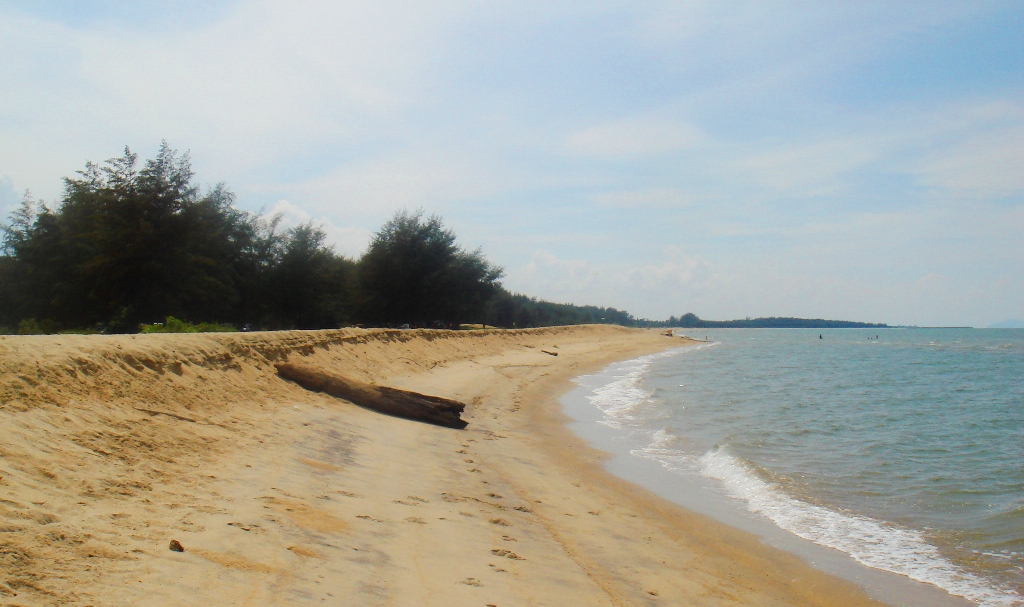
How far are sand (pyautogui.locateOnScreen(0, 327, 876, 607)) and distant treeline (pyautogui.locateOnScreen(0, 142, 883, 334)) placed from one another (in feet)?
27.9

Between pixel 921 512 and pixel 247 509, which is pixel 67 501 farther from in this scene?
pixel 921 512

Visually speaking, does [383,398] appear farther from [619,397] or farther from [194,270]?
[194,270]

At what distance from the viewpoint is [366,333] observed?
757 inches

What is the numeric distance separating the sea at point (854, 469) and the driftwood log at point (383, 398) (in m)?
3.22

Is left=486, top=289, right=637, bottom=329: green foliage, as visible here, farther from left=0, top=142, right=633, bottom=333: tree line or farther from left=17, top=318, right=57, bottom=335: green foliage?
left=17, top=318, right=57, bottom=335: green foliage

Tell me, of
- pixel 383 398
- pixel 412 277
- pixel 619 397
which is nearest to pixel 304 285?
pixel 412 277

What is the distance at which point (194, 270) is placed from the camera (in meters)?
25.5

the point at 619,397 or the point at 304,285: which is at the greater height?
the point at 304,285

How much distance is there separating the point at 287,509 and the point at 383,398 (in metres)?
6.48

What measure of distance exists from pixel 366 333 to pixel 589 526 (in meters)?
13.2

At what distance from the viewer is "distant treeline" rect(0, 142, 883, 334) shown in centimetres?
2377

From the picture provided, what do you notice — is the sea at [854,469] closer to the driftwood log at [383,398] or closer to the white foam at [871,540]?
the white foam at [871,540]

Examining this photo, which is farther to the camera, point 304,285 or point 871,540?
point 304,285

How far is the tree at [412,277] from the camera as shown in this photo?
40750 millimetres
